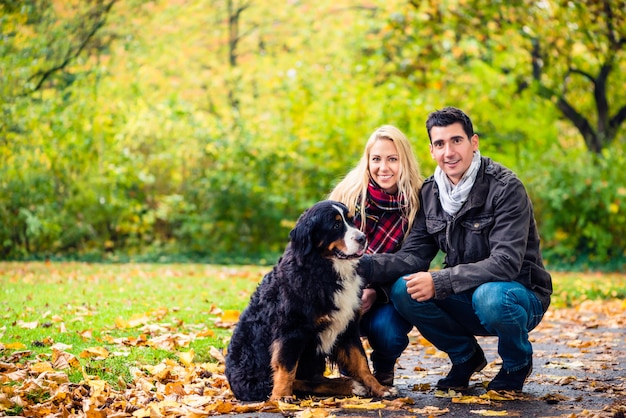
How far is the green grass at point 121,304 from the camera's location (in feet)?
17.5

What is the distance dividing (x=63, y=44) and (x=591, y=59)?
40.1 ft

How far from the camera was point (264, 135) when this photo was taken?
50.4ft

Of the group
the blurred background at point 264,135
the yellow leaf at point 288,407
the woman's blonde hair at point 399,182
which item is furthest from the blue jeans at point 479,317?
the blurred background at point 264,135

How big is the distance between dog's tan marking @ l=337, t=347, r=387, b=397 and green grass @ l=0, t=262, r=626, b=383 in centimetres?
149

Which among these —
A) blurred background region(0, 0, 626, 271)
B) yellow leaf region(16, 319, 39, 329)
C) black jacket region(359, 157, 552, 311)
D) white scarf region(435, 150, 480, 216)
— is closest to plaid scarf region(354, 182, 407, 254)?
black jacket region(359, 157, 552, 311)

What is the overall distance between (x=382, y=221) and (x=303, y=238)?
934mm

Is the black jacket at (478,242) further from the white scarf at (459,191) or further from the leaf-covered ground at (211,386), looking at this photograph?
the leaf-covered ground at (211,386)

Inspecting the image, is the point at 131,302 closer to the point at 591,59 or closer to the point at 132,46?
the point at 132,46

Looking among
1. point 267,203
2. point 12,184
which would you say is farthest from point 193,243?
point 12,184

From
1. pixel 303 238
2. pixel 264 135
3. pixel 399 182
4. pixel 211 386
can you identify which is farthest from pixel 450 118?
pixel 264 135

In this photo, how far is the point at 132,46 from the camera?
15.5 m

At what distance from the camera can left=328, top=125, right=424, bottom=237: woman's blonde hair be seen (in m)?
4.89

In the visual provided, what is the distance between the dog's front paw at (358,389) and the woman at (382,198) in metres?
0.36

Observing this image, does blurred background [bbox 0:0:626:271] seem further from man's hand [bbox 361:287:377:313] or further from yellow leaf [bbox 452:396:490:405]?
yellow leaf [bbox 452:396:490:405]
